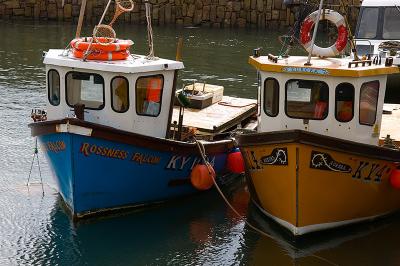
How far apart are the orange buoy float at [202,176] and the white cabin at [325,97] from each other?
1506mm

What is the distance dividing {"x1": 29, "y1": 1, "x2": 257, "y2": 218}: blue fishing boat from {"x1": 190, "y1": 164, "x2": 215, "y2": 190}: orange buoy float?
18 mm

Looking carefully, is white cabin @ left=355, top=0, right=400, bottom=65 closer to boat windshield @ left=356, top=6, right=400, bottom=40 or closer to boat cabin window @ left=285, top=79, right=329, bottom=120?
boat windshield @ left=356, top=6, right=400, bottom=40

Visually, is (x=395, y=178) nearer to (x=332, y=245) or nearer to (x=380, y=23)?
(x=332, y=245)

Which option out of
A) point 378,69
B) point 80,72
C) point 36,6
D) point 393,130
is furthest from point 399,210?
point 36,6

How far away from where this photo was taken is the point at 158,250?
11.0m

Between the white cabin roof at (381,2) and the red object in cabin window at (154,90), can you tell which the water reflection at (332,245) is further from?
the white cabin roof at (381,2)

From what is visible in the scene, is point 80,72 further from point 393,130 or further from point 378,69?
point 393,130

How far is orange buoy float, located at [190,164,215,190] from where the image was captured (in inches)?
474

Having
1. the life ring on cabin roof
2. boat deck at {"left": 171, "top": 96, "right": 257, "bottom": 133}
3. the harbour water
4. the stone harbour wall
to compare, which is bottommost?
the harbour water

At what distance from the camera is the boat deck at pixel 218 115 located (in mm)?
13273

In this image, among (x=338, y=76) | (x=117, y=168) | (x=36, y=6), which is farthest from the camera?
(x=36, y=6)

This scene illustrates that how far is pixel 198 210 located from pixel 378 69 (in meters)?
4.12

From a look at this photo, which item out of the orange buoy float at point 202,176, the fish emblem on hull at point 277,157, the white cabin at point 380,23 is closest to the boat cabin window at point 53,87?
the orange buoy float at point 202,176

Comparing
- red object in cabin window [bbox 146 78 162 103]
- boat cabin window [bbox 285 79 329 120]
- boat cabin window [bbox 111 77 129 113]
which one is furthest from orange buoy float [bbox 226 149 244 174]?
boat cabin window [bbox 111 77 129 113]
